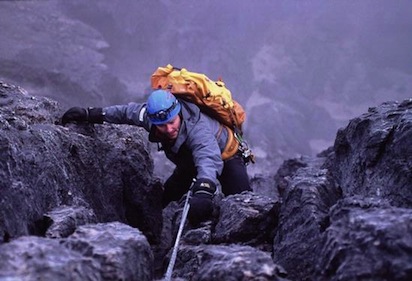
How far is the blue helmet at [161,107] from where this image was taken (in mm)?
6828

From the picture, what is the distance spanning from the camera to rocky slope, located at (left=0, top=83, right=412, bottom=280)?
3.37 metres

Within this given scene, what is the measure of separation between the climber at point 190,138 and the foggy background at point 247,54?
55.8ft

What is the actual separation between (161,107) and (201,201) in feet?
5.59

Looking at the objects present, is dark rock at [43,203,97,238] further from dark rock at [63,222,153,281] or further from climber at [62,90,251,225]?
climber at [62,90,251,225]

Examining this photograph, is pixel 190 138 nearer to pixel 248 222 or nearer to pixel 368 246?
pixel 248 222

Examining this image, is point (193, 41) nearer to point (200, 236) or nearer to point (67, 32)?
point (67, 32)

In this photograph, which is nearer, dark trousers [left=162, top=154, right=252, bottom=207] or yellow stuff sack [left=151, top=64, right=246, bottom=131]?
yellow stuff sack [left=151, top=64, right=246, bottom=131]

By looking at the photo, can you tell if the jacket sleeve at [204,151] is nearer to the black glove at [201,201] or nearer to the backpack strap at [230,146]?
the black glove at [201,201]

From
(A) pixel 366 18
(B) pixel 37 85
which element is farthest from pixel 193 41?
(A) pixel 366 18

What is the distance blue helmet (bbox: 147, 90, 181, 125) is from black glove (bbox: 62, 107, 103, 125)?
5.13 ft

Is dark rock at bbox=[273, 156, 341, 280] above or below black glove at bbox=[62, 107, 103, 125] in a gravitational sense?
below

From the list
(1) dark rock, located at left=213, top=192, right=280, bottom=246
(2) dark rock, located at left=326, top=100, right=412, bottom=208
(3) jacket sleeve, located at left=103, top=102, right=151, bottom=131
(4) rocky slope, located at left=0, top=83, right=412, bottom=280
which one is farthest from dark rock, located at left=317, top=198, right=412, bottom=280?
(3) jacket sleeve, located at left=103, top=102, right=151, bottom=131

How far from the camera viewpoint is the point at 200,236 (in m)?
5.93

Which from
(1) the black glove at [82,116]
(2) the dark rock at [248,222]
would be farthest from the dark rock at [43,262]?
A: (1) the black glove at [82,116]
